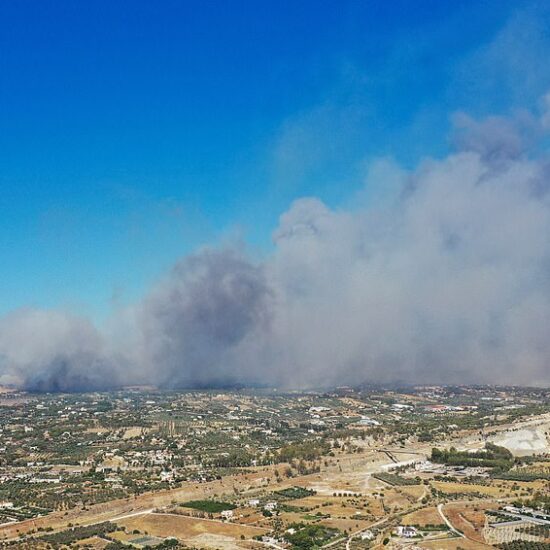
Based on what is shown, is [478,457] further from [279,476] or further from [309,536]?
[309,536]

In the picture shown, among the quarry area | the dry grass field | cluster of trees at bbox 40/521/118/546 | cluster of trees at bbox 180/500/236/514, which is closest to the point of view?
cluster of trees at bbox 40/521/118/546

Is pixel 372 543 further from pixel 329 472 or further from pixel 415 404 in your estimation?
pixel 415 404

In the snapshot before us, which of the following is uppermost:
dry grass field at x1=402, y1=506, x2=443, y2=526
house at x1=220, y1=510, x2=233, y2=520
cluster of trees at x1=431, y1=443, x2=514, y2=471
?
cluster of trees at x1=431, y1=443, x2=514, y2=471

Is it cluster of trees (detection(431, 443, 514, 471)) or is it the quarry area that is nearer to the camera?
the quarry area

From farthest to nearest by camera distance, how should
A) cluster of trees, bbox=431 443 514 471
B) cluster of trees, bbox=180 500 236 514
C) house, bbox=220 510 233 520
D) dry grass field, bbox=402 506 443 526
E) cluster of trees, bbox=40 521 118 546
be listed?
cluster of trees, bbox=431 443 514 471 → cluster of trees, bbox=180 500 236 514 → house, bbox=220 510 233 520 → dry grass field, bbox=402 506 443 526 → cluster of trees, bbox=40 521 118 546

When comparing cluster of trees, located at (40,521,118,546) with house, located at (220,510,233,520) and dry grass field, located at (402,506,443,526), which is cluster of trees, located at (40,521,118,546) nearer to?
house, located at (220,510,233,520)

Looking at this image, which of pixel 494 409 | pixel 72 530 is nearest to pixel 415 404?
pixel 494 409

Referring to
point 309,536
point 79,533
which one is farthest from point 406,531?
point 79,533

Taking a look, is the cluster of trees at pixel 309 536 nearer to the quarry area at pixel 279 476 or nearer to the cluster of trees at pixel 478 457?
the quarry area at pixel 279 476

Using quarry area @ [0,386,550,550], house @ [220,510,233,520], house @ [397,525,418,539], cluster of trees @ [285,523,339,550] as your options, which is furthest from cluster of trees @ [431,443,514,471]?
house @ [220,510,233,520]
